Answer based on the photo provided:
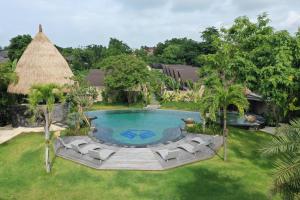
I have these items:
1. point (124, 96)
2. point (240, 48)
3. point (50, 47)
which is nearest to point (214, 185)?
point (240, 48)

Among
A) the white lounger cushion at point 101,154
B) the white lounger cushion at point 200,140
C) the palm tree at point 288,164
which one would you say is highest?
the palm tree at point 288,164

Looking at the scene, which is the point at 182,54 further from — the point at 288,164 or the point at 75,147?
the point at 288,164

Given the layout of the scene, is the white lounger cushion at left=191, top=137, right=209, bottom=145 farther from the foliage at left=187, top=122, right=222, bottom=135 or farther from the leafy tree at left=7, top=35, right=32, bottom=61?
the leafy tree at left=7, top=35, right=32, bottom=61

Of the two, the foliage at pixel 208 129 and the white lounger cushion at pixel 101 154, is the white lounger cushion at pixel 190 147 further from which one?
the white lounger cushion at pixel 101 154

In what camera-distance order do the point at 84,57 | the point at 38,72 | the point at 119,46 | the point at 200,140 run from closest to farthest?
the point at 200,140, the point at 38,72, the point at 84,57, the point at 119,46

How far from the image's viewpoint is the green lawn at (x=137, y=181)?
43.1 ft

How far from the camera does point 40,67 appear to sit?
1013 inches

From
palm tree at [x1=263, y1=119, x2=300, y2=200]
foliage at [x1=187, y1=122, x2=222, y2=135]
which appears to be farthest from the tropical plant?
palm tree at [x1=263, y1=119, x2=300, y2=200]

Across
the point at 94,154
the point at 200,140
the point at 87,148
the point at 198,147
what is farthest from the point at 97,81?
the point at 198,147

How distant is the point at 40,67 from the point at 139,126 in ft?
32.2

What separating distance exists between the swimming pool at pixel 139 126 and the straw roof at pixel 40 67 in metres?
5.29

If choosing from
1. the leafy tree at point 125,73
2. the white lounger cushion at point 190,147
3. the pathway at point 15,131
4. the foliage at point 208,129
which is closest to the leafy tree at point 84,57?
the leafy tree at point 125,73

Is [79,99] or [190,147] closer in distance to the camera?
[190,147]

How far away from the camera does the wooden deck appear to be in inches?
630
